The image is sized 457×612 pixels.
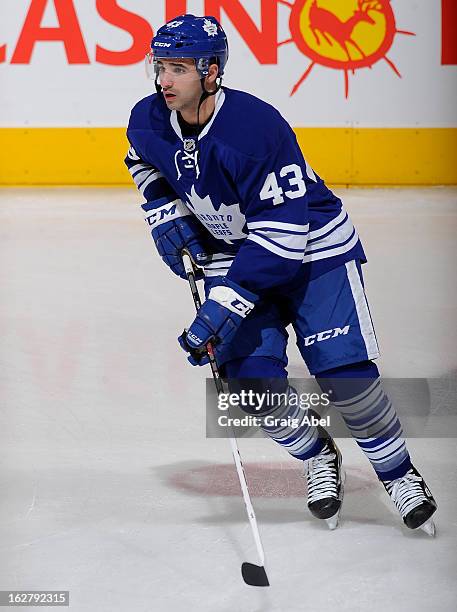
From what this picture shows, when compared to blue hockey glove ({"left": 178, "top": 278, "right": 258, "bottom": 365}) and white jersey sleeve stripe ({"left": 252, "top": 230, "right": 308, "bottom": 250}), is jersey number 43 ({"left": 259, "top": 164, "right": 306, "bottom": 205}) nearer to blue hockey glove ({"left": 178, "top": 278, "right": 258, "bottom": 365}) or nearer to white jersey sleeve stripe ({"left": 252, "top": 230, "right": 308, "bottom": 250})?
white jersey sleeve stripe ({"left": 252, "top": 230, "right": 308, "bottom": 250})

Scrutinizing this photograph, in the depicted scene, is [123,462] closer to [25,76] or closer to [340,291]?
[340,291]

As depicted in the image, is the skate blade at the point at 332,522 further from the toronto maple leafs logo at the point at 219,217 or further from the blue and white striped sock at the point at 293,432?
the toronto maple leafs logo at the point at 219,217

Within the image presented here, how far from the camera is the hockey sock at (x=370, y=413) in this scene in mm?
2303

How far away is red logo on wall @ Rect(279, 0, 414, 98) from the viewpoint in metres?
5.89

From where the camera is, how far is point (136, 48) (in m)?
5.99

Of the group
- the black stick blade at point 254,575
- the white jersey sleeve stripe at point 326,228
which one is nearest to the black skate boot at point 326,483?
the black stick blade at point 254,575

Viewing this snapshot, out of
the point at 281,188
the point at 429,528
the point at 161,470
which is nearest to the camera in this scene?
the point at 281,188

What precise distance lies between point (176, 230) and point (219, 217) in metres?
0.16

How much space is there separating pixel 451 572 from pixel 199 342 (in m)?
0.59

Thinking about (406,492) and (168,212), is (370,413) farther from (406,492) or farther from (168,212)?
(168,212)

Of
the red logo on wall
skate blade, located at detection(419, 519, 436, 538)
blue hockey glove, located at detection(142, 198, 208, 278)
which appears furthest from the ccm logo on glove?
the red logo on wall

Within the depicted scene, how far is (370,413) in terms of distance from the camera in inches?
91.7

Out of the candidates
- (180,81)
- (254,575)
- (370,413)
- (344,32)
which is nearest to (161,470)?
(370,413)

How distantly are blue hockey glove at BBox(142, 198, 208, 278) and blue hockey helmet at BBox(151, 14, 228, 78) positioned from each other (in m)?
0.34
